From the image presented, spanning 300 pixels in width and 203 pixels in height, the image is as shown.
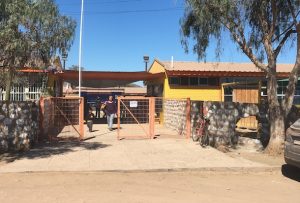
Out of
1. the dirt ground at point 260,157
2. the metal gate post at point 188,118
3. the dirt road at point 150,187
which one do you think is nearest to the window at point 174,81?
the metal gate post at point 188,118

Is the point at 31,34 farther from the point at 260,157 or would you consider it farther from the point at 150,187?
the point at 260,157

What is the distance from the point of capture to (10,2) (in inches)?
435

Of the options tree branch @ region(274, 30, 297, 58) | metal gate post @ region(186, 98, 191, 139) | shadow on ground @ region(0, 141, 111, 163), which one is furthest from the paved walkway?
tree branch @ region(274, 30, 297, 58)

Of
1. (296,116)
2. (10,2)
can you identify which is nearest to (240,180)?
(296,116)

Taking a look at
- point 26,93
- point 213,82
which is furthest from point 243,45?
point 26,93

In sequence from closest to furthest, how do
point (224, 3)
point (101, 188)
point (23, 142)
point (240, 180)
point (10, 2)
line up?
1. point (101, 188)
2. point (240, 180)
3. point (10, 2)
4. point (224, 3)
5. point (23, 142)

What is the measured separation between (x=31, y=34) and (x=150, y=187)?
5.18m

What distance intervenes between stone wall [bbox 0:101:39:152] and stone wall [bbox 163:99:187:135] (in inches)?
247

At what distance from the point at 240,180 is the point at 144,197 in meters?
2.82

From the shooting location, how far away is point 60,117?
58.1 feet

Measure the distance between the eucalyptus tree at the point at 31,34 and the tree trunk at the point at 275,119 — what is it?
227 inches

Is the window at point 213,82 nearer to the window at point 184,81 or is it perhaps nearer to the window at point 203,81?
the window at point 203,81

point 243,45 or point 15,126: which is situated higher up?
point 243,45

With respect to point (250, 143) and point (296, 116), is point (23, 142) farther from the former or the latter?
point (296, 116)
